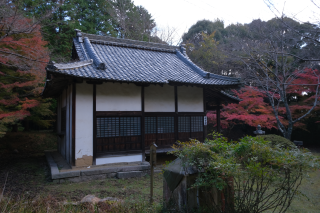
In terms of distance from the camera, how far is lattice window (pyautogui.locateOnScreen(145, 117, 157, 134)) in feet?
34.1

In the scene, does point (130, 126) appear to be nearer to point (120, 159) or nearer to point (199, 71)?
point (120, 159)

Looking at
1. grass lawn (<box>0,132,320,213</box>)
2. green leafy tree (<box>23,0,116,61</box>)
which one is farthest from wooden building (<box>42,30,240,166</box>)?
green leafy tree (<box>23,0,116,61</box>)

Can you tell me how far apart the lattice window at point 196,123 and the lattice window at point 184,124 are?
26 centimetres

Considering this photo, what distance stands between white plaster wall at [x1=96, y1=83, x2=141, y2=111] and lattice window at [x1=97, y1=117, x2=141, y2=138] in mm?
459

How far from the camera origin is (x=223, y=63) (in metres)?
22.0

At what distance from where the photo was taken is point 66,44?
19.7 meters

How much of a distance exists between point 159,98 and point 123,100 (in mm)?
1915

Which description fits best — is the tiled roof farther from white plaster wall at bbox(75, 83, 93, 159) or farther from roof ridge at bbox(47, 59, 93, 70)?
white plaster wall at bbox(75, 83, 93, 159)

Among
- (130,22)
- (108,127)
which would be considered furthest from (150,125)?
(130,22)

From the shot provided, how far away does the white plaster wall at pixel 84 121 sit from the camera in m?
8.72

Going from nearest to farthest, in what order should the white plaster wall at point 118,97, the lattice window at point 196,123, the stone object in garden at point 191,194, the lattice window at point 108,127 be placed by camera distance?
the stone object in garden at point 191,194, the lattice window at point 108,127, the white plaster wall at point 118,97, the lattice window at point 196,123

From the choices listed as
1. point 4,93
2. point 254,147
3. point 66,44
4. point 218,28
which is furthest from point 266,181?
point 218,28

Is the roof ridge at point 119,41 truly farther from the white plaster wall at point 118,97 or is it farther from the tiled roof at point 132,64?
the white plaster wall at point 118,97

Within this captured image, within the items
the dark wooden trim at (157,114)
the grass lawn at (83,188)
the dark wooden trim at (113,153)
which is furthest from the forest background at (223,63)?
the dark wooden trim at (113,153)
